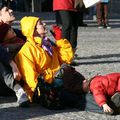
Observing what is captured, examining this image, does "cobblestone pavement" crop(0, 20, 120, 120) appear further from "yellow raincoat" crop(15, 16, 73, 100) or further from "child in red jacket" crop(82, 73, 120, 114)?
"yellow raincoat" crop(15, 16, 73, 100)

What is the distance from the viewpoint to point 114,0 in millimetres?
27297

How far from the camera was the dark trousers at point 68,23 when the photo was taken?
26.7 feet

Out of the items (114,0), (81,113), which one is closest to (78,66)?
(81,113)

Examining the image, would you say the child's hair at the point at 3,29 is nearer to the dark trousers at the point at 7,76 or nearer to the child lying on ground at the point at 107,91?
the dark trousers at the point at 7,76

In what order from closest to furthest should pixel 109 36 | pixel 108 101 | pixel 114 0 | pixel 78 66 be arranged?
pixel 108 101 → pixel 78 66 → pixel 109 36 → pixel 114 0

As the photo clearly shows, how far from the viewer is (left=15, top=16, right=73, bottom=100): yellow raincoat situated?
5418mm

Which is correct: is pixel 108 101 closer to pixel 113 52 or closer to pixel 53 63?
pixel 53 63

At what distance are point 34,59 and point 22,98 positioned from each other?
46 centimetres

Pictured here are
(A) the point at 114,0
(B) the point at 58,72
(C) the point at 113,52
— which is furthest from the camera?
(A) the point at 114,0

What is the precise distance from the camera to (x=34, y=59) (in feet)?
18.2

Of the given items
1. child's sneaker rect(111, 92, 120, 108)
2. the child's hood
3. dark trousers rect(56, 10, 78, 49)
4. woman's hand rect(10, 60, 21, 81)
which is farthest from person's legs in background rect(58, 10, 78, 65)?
child's sneaker rect(111, 92, 120, 108)

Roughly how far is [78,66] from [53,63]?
247cm

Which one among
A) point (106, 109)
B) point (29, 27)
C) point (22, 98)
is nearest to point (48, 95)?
point (22, 98)

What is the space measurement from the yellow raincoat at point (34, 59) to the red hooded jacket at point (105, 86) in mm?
545
